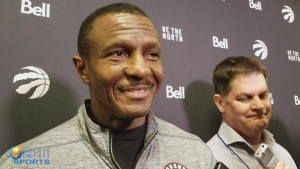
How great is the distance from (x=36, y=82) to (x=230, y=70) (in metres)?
0.76

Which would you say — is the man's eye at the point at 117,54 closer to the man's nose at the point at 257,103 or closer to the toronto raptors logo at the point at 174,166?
the toronto raptors logo at the point at 174,166

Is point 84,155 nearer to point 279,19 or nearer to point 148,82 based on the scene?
point 148,82

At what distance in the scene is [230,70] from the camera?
1189mm

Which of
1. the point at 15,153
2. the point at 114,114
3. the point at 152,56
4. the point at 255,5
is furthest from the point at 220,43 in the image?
the point at 15,153

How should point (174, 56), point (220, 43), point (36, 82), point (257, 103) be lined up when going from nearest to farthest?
point (36, 82), point (257, 103), point (174, 56), point (220, 43)

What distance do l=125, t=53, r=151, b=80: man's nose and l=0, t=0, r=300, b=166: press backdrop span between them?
42cm

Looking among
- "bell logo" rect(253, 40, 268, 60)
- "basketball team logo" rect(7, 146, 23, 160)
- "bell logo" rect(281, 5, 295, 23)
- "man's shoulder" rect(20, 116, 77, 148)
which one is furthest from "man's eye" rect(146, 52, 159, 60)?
"bell logo" rect(281, 5, 295, 23)

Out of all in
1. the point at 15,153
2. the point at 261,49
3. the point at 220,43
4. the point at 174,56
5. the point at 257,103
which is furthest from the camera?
the point at 261,49

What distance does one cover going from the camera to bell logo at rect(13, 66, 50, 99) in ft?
3.13

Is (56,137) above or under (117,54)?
under

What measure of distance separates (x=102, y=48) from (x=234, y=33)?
0.96m

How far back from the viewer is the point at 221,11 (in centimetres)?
146

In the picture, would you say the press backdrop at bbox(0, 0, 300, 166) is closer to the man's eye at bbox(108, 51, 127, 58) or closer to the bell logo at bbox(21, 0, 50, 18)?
the bell logo at bbox(21, 0, 50, 18)

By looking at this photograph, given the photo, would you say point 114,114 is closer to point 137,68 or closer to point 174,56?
point 137,68
